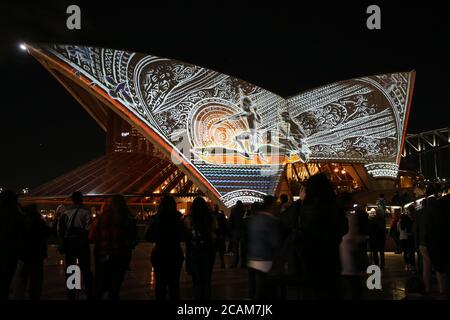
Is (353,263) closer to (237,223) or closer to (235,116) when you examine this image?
(237,223)

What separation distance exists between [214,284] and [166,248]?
2972 millimetres

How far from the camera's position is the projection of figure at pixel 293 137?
2819 cm

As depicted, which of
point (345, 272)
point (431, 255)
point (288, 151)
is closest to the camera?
point (431, 255)

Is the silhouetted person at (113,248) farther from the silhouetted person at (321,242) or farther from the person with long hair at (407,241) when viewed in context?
the person with long hair at (407,241)

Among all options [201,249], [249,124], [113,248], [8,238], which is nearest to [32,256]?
[8,238]

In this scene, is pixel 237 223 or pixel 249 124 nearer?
pixel 237 223

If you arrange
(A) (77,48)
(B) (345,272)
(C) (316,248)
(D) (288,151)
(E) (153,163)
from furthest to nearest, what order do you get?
(E) (153,163)
(D) (288,151)
(A) (77,48)
(B) (345,272)
(C) (316,248)

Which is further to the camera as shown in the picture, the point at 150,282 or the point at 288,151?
the point at 288,151

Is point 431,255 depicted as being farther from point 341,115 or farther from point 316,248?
point 341,115

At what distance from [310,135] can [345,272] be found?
74.3 ft

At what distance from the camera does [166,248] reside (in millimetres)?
6422
